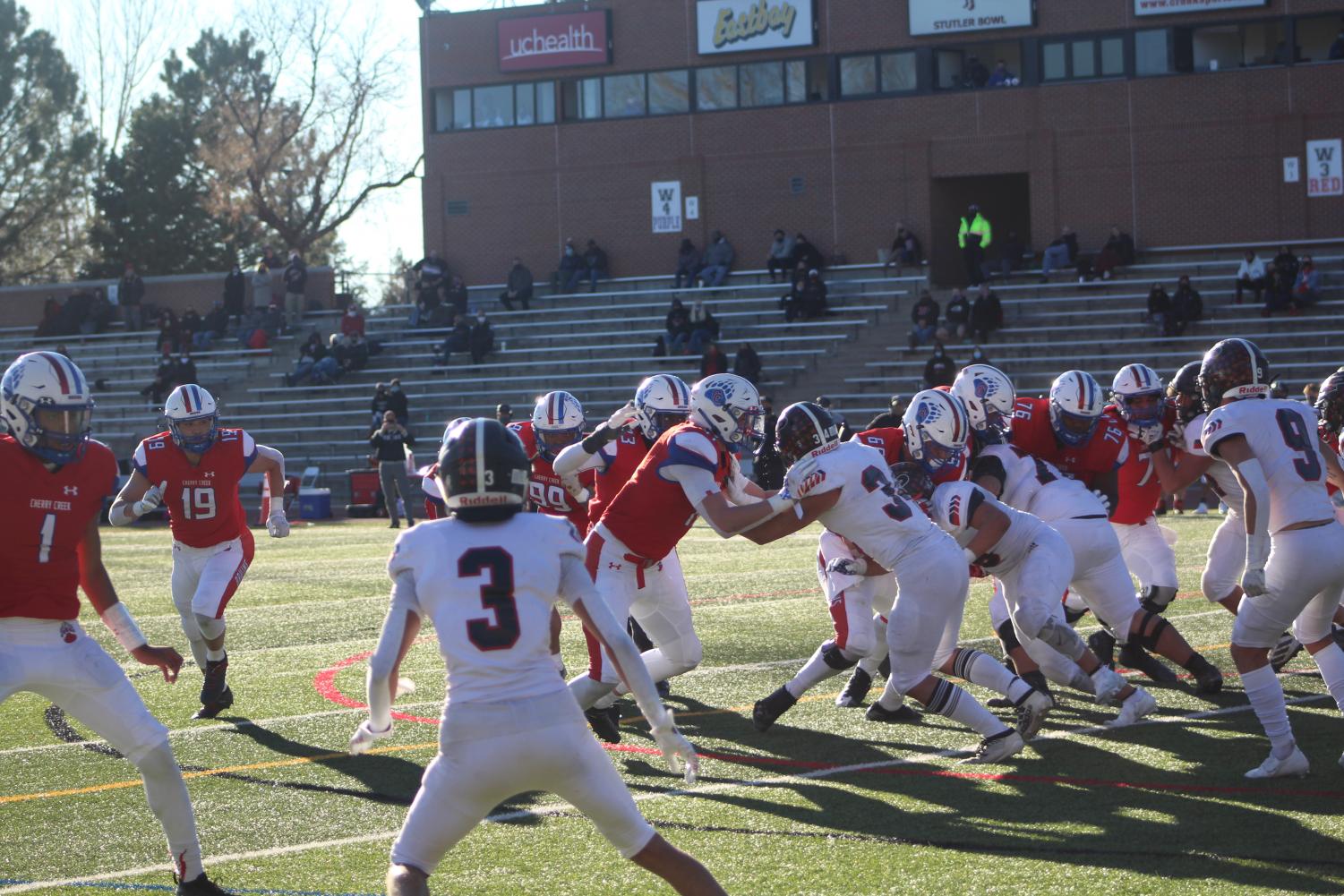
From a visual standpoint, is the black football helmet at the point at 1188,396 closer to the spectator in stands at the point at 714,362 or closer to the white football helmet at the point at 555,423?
the white football helmet at the point at 555,423

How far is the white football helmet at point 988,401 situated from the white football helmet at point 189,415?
463 centimetres

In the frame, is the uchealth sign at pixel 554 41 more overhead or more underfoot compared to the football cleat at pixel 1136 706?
more overhead

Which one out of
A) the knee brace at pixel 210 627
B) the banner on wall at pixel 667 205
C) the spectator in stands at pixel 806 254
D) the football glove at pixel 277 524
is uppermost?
the banner on wall at pixel 667 205

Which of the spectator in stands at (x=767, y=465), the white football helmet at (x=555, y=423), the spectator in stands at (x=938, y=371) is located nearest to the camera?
the spectator in stands at (x=767, y=465)

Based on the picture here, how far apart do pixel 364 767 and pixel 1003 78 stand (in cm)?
2953

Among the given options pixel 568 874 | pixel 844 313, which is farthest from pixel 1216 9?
pixel 568 874

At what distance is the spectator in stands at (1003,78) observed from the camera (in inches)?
1357

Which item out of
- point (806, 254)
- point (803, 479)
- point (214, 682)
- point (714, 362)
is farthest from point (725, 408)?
point (806, 254)

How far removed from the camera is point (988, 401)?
377 inches

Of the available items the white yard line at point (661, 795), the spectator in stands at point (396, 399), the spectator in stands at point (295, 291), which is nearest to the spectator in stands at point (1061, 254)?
the spectator in stands at point (396, 399)

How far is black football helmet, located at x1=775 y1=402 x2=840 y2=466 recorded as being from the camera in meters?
7.62

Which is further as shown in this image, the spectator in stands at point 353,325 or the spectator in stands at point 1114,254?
the spectator in stands at point 353,325

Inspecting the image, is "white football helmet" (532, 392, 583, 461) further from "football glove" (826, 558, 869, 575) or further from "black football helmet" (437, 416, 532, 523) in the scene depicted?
"black football helmet" (437, 416, 532, 523)

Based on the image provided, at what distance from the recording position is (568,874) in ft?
20.0
